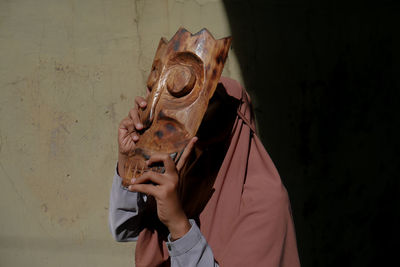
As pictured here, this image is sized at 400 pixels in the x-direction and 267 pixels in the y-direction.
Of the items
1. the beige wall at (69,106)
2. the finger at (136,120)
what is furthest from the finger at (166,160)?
the beige wall at (69,106)

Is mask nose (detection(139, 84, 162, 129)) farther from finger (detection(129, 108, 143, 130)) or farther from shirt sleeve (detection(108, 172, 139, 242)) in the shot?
shirt sleeve (detection(108, 172, 139, 242))

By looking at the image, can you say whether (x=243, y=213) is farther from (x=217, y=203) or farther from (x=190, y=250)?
(x=190, y=250)

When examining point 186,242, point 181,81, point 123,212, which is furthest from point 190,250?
point 181,81

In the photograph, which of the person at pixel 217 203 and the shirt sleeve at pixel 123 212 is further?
the shirt sleeve at pixel 123 212

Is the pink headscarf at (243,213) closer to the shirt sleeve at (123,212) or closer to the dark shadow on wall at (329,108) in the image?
the shirt sleeve at (123,212)

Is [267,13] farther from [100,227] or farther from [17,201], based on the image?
[17,201]

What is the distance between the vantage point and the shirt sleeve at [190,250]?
3.19 ft

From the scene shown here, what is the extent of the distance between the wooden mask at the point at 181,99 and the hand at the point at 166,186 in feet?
0.10

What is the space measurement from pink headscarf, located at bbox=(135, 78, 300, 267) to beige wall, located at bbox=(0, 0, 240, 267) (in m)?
0.97

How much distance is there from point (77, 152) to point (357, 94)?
211 cm

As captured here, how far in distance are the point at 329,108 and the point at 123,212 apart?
1657mm

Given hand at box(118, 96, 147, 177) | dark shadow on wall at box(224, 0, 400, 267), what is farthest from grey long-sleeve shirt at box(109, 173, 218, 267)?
dark shadow on wall at box(224, 0, 400, 267)

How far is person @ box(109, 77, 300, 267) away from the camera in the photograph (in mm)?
979

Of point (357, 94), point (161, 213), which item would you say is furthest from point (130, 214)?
point (357, 94)
